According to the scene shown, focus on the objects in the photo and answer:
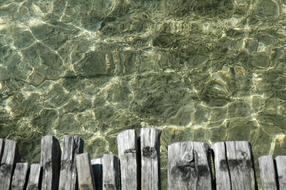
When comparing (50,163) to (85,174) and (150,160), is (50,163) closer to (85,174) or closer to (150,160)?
(85,174)

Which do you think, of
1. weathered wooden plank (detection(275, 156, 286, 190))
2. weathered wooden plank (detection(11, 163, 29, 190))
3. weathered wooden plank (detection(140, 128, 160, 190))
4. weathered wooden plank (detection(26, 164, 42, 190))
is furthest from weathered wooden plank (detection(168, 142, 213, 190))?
weathered wooden plank (detection(11, 163, 29, 190))

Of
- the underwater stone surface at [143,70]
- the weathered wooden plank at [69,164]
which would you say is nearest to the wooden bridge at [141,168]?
the weathered wooden plank at [69,164]

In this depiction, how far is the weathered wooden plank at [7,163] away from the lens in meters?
5.32

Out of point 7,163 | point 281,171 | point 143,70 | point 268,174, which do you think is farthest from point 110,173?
point 143,70

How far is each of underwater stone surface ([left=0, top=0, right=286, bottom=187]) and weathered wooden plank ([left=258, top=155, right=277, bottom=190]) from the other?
304cm

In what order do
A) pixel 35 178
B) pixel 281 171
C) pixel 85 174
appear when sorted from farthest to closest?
pixel 35 178, pixel 85 174, pixel 281 171

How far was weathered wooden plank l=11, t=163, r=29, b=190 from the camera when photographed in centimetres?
531

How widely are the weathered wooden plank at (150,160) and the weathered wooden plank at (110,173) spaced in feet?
0.80

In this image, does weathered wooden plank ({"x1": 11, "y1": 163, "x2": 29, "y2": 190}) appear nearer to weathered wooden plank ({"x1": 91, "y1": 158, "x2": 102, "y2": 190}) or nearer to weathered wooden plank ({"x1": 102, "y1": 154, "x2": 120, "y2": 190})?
weathered wooden plank ({"x1": 91, "y1": 158, "x2": 102, "y2": 190})

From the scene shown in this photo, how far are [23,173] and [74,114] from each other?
11.5ft

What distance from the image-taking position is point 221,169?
16.8 feet

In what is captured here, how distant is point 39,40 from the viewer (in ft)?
32.7

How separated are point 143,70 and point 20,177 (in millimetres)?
4321

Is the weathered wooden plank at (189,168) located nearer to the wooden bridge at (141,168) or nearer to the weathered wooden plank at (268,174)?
the wooden bridge at (141,168)
